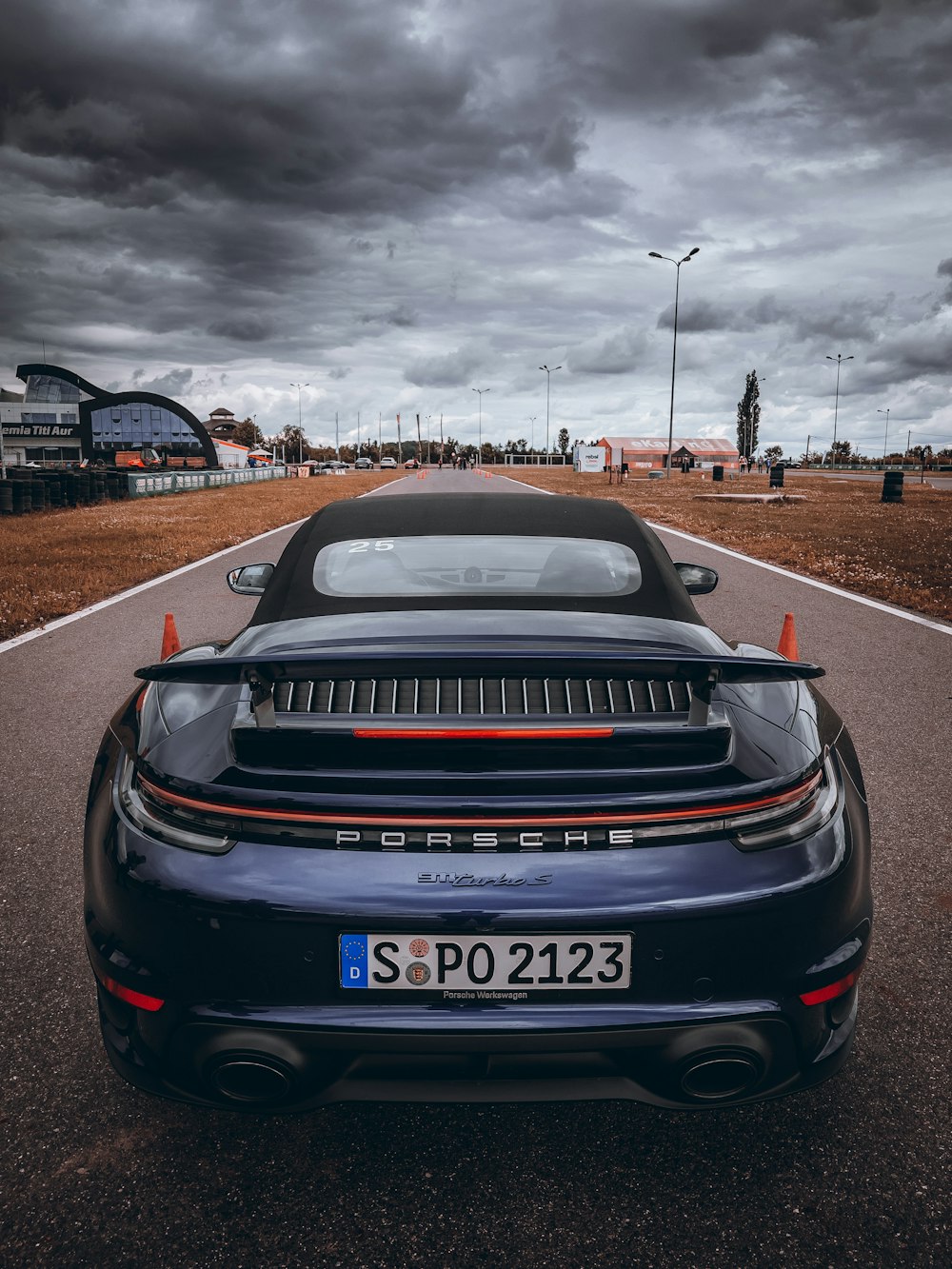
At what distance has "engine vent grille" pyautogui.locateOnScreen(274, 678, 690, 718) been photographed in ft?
6.56

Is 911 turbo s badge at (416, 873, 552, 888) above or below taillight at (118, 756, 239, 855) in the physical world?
below

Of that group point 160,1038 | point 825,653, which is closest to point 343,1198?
point 160,1038

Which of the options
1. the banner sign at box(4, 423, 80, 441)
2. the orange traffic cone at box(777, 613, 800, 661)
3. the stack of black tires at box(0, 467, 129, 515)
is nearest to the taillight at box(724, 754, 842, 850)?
the orange traffic cone at box(777, 613, 800, 661)

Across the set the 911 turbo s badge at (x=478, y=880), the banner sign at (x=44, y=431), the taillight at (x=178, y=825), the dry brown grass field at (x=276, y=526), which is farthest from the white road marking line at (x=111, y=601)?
the banner sign at (x=44, y=431)

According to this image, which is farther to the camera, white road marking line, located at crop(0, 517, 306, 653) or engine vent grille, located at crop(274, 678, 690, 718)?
white road marking line, located at crop(0, 517, 306, 653)

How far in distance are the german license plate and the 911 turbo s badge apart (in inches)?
3.9

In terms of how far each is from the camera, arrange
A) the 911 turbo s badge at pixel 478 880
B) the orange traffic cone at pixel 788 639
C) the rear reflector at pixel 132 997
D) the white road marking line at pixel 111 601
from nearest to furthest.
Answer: the 911 turbo s badge at pixel 478 880 → the rear reflector at pixel 132 997 → the orange traffic cone at pixel 788 639 → the white road marking line at pixel 111 601

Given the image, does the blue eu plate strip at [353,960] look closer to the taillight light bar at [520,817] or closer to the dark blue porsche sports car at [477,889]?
the dark blue porsche sports car at [477,889]

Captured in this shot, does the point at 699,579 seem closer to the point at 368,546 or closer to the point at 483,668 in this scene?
the point at 368,546

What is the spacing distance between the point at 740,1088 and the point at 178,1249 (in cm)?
114

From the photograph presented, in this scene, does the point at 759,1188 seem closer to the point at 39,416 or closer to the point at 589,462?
the point at 589,462

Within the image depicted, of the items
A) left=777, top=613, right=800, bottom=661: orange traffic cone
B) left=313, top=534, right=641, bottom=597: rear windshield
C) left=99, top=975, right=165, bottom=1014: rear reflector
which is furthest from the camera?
left=777, top=613, right=800, bottom=661: orange traffic cone

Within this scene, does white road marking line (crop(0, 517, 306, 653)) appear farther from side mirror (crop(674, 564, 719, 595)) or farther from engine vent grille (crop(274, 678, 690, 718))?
engine vent grille (crop(274, 678, 690, 718))

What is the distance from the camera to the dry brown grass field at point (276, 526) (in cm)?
1065
